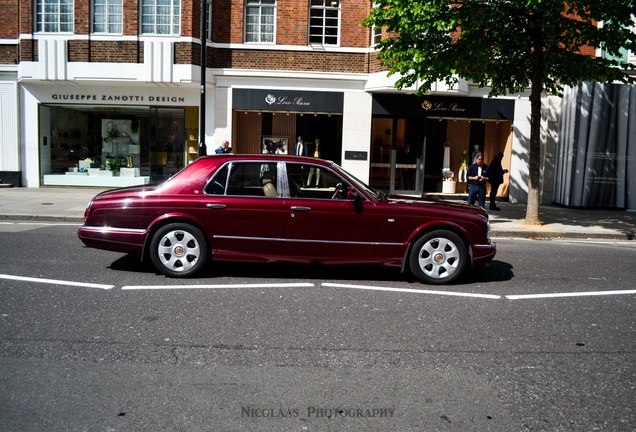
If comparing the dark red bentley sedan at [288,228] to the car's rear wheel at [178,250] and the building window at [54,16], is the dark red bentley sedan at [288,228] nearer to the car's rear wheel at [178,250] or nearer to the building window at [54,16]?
the car's rear wheel at [178,250]

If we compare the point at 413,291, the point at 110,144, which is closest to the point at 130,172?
the point at 110,144

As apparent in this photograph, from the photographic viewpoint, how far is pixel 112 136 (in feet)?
68.1

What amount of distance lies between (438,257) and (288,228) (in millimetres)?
1939

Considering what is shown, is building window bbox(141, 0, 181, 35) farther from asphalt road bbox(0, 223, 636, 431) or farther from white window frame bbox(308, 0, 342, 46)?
asphalt road bbox(0, 223, 636, 431)

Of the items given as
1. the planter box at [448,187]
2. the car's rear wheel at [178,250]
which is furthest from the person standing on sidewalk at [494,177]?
the car's rear wheel at [178,250]

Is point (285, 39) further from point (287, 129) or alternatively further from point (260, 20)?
point (287, 129)

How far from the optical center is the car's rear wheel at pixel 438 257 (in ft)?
25.2

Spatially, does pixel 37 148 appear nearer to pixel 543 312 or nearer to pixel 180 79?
pixel 180 79

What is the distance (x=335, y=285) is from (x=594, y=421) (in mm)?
3978

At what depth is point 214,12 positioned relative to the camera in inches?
774

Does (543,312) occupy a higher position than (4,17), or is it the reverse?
(4,17)

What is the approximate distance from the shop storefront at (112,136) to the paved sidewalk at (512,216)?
1171 millimetres

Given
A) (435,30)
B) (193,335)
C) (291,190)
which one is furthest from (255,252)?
(435,30)

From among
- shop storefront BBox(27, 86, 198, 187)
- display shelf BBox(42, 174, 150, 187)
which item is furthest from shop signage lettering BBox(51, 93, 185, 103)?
display shelf BBox(42, 174, 150, 187)
